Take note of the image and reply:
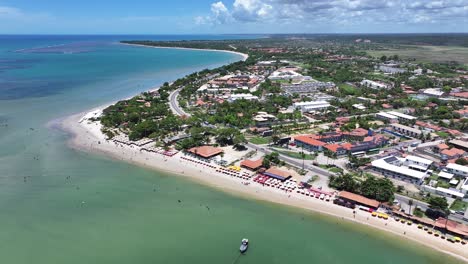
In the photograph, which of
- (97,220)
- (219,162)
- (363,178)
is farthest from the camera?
(219,162)

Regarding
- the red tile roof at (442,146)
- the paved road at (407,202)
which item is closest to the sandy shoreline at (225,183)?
the paved road at (407,202)

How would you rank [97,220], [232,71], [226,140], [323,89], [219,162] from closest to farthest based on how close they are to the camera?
[97,220] → [219,162] → [226,140] → [323,89] → [232,71]

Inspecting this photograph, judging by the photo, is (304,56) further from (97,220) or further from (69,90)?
(97,220)

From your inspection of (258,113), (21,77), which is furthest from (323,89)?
(21,77)

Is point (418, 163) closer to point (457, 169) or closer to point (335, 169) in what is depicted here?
point (457, 169)

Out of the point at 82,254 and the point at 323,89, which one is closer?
the point at 82,254

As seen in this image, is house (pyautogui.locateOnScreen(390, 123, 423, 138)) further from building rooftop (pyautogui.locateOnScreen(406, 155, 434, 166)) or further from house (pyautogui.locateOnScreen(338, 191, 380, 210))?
house (pyautogui.locateOnScreen(338, 191, 380, 210))

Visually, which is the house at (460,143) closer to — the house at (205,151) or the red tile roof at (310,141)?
the red tile roof at (310,141)
